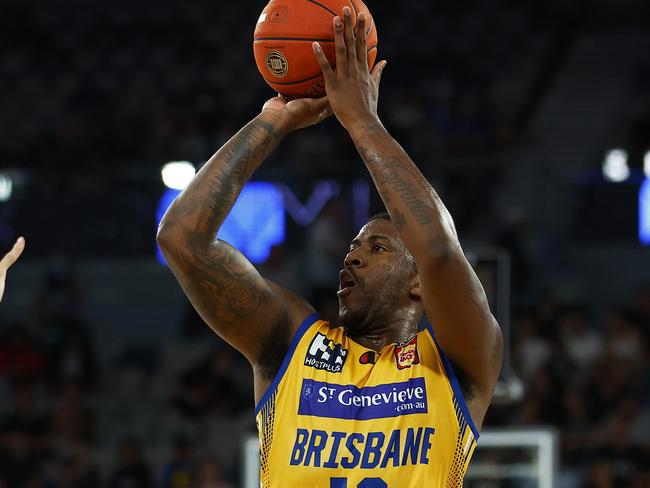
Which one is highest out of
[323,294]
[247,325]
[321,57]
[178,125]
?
[178,125]

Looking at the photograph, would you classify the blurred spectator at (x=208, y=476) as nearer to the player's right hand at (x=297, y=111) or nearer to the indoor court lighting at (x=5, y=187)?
the indoor court lighting at (x=5, y=187)

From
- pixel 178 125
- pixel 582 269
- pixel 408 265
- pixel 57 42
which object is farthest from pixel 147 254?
pixel 408 265

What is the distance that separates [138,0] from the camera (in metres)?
19.9

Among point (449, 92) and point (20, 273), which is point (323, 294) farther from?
point (449, 92)

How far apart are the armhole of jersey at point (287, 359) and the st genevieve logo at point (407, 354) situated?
12.2 inches

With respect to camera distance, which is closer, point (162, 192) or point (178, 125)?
point (162, 192)

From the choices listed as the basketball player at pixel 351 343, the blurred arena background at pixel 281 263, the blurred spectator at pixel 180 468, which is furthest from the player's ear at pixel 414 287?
the blurred spectator at pixel 180 468

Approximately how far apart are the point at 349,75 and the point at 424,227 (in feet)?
1.89

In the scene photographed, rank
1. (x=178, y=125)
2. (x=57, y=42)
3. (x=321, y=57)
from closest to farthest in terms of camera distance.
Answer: (x=321, y=57)
(x=178, y=125)
(x=57, y=42)

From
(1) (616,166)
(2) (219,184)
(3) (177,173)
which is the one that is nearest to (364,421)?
(2) (219,184)

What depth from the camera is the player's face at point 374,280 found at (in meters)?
4.12

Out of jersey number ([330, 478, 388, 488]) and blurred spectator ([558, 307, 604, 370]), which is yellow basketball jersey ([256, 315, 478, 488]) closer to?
jersey number ([330, 478, 388, 488])

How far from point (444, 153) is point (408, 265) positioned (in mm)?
8986

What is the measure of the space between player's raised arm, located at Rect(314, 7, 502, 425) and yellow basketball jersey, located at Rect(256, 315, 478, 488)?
0.13m
